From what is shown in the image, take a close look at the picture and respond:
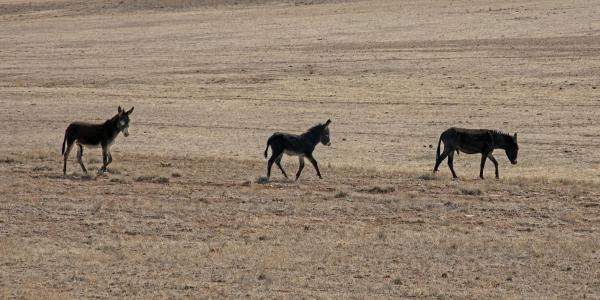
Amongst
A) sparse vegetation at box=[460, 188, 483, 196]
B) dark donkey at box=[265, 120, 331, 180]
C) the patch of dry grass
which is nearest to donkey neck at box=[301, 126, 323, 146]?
dark donkey at box=[265, 120, 331, 180]

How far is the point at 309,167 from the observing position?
27.9 m

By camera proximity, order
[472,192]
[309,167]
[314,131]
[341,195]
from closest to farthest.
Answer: [341,195]
[472,192]
[314,131]
[309,167]

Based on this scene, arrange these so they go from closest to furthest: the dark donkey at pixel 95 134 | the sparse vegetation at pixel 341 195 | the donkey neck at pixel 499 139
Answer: the sparse vegetation at pixel 341 195, the dark donkey at pixel 95 134, the donkey neck at pixel 499 139

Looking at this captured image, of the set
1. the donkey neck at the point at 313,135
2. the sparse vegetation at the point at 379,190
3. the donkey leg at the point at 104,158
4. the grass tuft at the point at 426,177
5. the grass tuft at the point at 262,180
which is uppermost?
the donkey neck at the point at 313,135

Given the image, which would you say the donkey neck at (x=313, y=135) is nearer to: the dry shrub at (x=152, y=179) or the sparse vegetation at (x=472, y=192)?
the dry shrub at (x=152, y=179)

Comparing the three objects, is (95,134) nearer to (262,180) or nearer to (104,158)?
(104,158)

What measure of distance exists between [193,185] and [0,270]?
8170mm

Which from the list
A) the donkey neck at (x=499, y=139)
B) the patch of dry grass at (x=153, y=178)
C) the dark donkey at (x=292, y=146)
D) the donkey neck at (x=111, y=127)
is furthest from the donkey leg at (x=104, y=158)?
the donkey neck at (x=499, y=139)

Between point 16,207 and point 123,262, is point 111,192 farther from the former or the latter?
point 123,262

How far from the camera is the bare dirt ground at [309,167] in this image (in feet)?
52.6

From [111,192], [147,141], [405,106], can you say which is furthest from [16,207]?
[405,106]

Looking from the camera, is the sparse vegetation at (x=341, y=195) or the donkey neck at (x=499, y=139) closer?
the sparse vegetation at (x=341, y=195)

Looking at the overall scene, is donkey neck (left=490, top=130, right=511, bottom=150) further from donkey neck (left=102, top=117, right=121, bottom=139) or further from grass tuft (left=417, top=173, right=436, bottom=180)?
donkey neck (left=102, top=117, right=121, bottom=139)

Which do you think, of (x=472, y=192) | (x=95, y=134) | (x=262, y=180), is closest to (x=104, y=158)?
(x=95, y=134)
